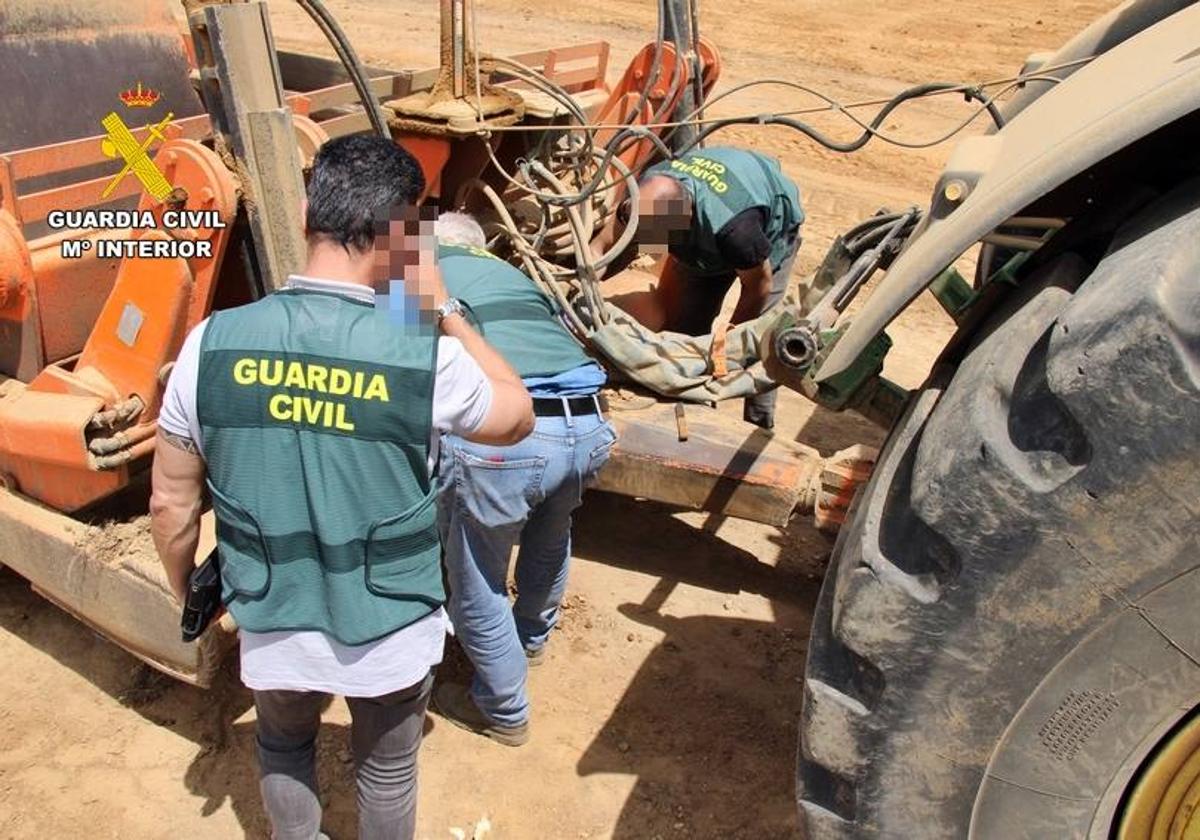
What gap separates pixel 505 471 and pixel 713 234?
5.38ft

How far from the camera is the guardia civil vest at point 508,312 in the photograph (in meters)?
2.90

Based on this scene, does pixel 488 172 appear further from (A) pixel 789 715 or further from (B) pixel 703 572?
(A) pixel 789 715

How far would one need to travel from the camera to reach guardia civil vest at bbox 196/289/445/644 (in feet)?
6.64

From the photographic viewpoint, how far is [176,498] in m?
2.23

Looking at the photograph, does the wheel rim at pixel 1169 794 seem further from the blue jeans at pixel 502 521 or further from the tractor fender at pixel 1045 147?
the blue jeans at pixel 502 521

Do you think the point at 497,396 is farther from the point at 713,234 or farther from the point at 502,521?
the point at 713,234

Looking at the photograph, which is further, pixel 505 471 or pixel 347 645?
pixel 505 471

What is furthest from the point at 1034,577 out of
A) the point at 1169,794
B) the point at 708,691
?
the point at 708,691

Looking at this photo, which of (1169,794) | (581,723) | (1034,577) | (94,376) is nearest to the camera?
(1034,577)

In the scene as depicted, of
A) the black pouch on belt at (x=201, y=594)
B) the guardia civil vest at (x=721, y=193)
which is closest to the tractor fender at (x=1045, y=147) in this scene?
the black pouch on belt at (x=201, y=594)

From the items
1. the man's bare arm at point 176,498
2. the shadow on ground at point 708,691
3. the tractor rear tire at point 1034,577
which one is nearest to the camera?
the tractor rear tire at point 1034,577

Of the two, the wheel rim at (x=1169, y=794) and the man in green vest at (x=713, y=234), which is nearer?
the wheel rim at (x=1169, y=794)

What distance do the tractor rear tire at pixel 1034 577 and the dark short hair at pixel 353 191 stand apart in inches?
38.9

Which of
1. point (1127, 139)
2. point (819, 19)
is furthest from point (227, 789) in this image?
point (819, 19)
